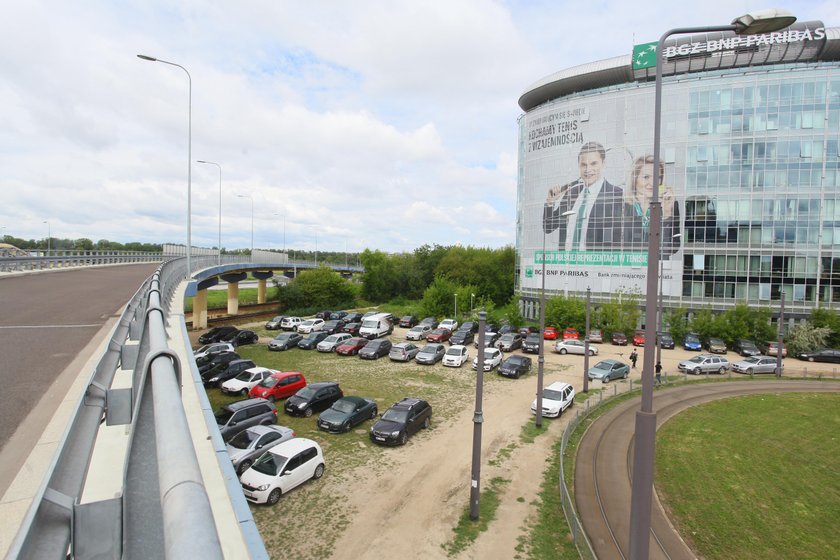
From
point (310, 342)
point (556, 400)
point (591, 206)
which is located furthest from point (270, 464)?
point (591, 206)

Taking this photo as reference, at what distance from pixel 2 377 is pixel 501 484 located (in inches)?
534

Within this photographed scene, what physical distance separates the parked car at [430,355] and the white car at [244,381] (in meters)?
11.3

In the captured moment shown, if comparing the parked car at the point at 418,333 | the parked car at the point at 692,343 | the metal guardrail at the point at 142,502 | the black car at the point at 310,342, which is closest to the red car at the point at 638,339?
the parked car at the point at 692,343

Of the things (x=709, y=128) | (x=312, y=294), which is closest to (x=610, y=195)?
(x=709, y=128)

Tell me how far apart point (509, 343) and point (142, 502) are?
38973mm

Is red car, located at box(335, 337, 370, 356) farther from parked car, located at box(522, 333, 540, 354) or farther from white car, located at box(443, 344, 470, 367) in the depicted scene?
parked car, located at box(522, 333, 540, 354)

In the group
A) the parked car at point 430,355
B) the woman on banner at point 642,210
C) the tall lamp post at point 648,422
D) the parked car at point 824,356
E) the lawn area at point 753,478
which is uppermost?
the woman on banner at point 642,210

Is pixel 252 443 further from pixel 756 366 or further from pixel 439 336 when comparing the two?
pixel 756 366

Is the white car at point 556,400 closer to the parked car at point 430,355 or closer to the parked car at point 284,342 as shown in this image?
the parked car at point 430,355

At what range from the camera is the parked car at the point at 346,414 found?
19.9 meters

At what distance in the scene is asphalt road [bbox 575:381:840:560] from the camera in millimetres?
12523

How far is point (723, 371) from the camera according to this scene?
34.1 meters

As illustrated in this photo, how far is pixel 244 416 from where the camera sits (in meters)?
18.7

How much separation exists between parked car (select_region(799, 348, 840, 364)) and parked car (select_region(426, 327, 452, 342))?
30.3 meters
